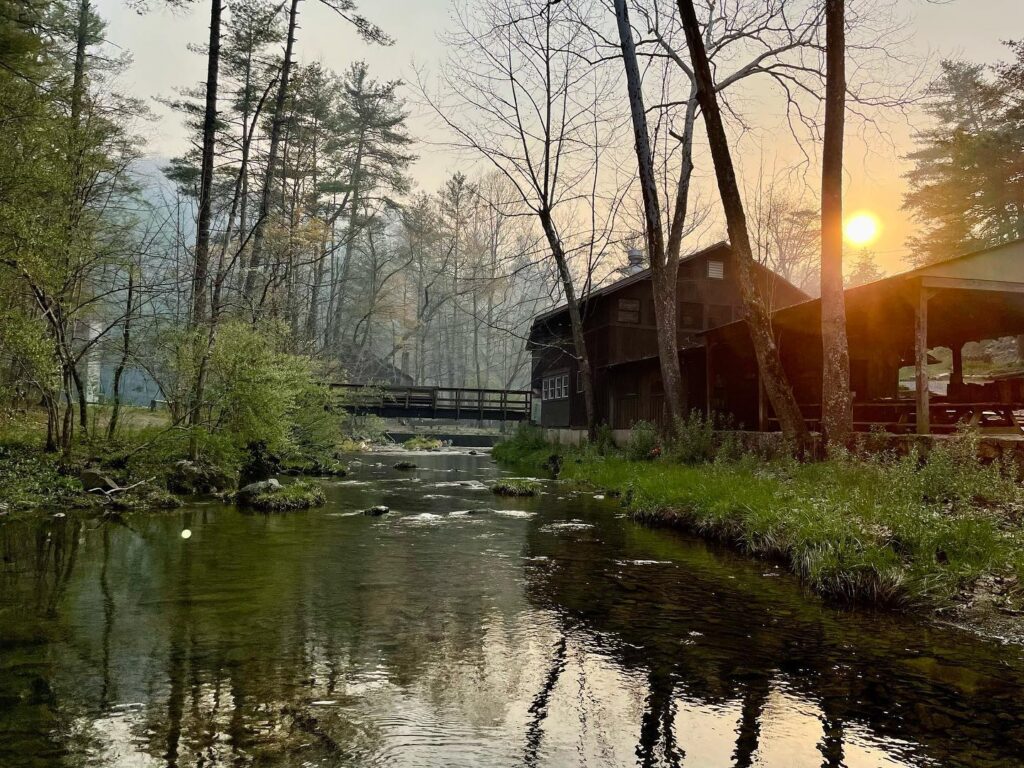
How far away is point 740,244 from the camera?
12547 mm

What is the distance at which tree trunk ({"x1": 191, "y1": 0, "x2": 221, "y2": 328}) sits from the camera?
15055 mm

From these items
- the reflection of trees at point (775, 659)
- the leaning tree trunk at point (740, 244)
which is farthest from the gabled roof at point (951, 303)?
the reflection of trees at point (775, 659)

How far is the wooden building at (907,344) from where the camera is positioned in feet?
39.4

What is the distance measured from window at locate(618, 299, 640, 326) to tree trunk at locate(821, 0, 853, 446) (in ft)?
48.3

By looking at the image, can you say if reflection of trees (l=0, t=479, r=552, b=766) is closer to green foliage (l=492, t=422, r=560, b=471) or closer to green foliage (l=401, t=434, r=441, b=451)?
green foliage (l=492, t=422, r=560, b=471)

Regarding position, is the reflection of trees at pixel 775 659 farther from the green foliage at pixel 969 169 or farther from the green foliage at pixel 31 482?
the green foliage at pixel 969 169

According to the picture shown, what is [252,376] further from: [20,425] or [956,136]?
[956,136]

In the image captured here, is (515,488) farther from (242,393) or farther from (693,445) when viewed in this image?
(242,393)

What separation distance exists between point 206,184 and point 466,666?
14.5 meters

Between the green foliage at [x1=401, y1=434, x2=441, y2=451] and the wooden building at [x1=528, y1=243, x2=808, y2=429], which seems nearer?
the wooden building at [x1=528, y1=243, x2=808, y2=429]

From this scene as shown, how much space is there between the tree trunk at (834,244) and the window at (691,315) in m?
14.8

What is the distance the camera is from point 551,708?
12.8 feet

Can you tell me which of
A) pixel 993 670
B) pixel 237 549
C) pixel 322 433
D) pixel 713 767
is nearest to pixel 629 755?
pixel 713 767

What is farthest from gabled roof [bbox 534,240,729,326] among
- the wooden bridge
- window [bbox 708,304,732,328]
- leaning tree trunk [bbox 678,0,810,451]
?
leaning tree trunk [bbox 678,0,810,451]
